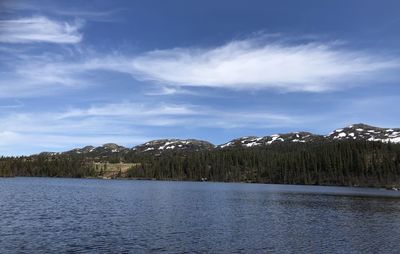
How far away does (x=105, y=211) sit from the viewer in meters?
78.8

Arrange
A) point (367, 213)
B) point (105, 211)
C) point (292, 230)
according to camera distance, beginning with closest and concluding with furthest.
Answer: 1. point (292, 230)
2. point (105, 211)
3. point (367, 213)

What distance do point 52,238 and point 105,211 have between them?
30293 mm

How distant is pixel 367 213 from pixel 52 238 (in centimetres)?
6431

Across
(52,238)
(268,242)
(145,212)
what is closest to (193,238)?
(268,242)

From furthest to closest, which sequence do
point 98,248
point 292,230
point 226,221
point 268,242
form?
1. point 226,221
2. point 292,230
3. point 268,242
4. point 98,248

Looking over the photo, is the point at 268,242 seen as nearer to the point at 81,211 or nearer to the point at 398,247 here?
the point at 398,247

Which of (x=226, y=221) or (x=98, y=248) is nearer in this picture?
(x=98, y=248)

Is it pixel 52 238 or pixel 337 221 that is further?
pixel 337 221

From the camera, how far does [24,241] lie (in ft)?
151

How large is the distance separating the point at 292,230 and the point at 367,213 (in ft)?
113

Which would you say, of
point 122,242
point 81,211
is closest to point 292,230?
point 122,242

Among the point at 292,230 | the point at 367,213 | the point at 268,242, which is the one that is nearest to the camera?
the point at 268,242

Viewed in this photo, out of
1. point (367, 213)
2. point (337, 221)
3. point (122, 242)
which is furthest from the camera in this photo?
point (367, 213)

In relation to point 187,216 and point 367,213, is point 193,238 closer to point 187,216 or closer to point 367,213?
point 187,216
